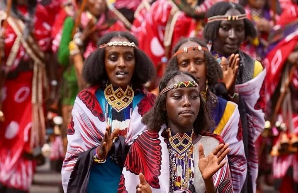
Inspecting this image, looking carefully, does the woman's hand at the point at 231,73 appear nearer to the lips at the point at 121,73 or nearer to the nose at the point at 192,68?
the nose at the point at 192,68

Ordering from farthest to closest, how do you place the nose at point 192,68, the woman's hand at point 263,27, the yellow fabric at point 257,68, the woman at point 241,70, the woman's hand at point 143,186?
1. the woman's hand at point 263,27
2. the yellow fabric at point 257,68
3. the woman at point 241,70
4. the nose at point 192,68
5. the woman's hand at point 143,186

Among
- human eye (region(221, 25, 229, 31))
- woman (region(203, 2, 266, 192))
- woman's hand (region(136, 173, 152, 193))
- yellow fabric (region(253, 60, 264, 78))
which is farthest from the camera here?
human eye (region(221, 25, 229, 31))

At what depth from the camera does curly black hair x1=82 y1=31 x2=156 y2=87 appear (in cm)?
761

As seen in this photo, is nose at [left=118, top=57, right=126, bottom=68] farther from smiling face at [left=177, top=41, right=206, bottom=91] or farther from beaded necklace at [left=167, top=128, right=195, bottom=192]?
beaded necklace at [left=167, top=128, right=195, bottom=192]

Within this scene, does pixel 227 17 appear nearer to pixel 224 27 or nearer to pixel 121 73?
pixel 224 27

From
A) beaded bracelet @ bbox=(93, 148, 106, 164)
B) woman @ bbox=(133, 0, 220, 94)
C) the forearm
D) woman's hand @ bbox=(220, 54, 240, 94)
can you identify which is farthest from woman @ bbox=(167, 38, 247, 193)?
woman @ bbox=(133, 0, 220, 94)

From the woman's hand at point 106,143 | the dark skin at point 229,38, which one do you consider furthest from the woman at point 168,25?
the woman's hand at point 106,143

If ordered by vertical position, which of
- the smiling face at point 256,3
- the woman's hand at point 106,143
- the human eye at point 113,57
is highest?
the smiling face at point 256,3

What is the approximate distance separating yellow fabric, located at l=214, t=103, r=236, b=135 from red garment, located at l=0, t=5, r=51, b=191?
380 centimetres

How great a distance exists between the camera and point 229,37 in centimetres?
830

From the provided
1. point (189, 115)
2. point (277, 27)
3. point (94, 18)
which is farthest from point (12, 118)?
point (189, 115)

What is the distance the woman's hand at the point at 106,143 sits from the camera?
279 inches

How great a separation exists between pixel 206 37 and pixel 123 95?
1.19 metres

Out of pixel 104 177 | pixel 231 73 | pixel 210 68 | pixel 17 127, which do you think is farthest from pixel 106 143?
pixel 17 127
